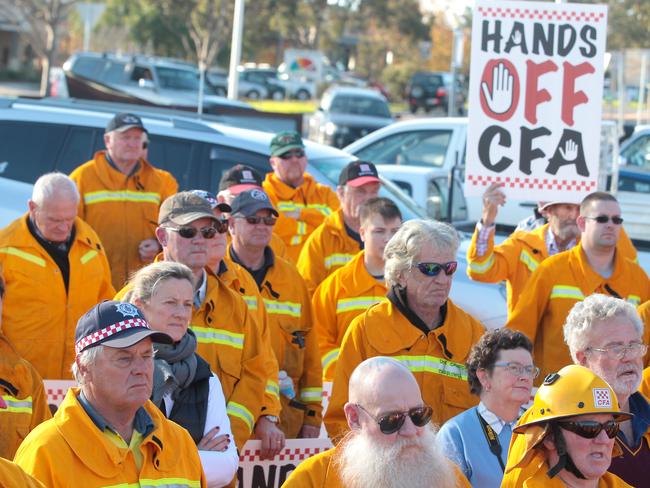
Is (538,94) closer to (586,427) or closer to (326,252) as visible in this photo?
(326,252)

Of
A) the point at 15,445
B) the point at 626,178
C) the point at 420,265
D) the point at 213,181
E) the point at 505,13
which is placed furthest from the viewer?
the point at 626,178

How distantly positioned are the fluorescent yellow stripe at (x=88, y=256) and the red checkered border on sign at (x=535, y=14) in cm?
287

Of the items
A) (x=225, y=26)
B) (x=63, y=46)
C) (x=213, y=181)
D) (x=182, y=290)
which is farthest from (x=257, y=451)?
(x=63, y=46)

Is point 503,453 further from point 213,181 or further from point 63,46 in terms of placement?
point 63,46

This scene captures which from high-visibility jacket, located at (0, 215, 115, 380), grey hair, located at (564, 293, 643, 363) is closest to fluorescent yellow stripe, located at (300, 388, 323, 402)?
high-visibility jacket, located at (0, 215, 115, 380)

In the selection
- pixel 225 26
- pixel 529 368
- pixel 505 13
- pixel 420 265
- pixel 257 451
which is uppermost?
pixel 225 26

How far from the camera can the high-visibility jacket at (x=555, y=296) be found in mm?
7008

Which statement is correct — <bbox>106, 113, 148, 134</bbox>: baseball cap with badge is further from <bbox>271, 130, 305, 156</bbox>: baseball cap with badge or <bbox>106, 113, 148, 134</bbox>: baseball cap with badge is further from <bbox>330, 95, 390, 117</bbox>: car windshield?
<bbox>330, 95, 390, 117</bbox>: car windshield

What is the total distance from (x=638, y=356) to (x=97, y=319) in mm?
2412

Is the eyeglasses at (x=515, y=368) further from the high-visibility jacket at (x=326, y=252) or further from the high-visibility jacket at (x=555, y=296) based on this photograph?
the high-visibility jacket at (x=326, y=252)

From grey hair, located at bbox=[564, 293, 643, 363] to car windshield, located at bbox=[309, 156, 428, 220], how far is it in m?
A: 4.87

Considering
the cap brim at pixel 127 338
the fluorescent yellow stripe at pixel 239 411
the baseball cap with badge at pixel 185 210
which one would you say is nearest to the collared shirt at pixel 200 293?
the baseball cap with badge at pixel 185 210

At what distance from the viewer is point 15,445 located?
17.3 feet

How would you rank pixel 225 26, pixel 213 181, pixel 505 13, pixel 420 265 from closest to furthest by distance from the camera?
pixel 420 265 < pixel 505 13 < pixel 213 181 < pixel 225 26
